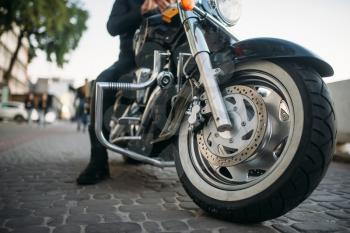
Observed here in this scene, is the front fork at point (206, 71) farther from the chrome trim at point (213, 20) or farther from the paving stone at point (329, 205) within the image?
the paving stone at point (329, 205)

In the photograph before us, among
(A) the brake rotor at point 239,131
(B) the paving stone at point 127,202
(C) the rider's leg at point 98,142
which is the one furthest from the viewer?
(C) the rider's leg at point 98,142

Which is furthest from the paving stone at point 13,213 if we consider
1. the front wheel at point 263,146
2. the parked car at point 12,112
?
the parked car at point 12,112

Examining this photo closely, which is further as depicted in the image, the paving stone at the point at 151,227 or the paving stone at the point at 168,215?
the paving stone at the point at 168,215

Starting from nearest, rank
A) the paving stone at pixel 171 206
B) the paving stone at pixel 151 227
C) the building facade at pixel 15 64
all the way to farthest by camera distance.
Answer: the paving stone at pixel 151 227 < the paving stone at pixel 171 206 < the building facade at pixel 15 64

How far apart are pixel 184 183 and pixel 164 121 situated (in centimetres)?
62

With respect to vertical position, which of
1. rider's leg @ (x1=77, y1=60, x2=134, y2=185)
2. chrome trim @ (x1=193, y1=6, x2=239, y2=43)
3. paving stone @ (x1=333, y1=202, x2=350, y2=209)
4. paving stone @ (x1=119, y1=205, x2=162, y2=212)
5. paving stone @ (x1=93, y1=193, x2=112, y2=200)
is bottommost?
paving stone @ (x1=93, y1=193, x2=112, y2=200)

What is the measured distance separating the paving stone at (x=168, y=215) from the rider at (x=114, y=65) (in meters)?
1.03

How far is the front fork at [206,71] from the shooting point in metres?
1.78

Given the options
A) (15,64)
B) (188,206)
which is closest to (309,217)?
(188,206)

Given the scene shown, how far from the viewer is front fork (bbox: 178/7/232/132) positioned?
178 centimetres

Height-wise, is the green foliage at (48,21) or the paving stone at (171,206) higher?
the green foliage at (48,21)

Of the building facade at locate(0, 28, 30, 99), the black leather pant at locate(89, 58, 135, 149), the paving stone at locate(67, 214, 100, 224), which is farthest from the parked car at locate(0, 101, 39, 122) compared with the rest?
the paving stone at locate(67, 214, 100, 224)

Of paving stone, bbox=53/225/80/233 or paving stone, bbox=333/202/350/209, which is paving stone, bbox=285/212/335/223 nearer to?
paving stone, bbox=333/202/350/209

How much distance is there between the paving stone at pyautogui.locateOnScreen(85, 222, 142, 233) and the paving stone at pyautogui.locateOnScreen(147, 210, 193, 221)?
0.59 ft
